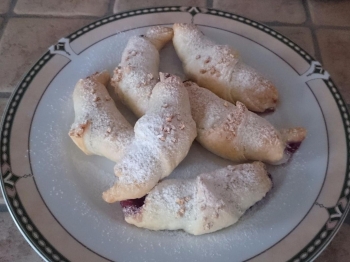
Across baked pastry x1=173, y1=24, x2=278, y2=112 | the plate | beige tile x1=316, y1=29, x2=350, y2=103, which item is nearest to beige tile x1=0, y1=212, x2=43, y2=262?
the plate

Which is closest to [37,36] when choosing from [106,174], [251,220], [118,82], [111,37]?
[111,37]

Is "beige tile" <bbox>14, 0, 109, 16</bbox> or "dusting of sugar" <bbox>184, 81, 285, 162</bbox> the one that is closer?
"dusting of sugar" <bbox>184, 81, 285, 162</bbox>

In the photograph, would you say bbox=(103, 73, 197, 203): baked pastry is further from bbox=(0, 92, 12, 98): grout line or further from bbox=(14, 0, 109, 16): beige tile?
bbox=(14, 0, 109, 16): beige tile

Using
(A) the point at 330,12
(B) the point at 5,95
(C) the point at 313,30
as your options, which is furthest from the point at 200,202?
(A) the point at 330,12

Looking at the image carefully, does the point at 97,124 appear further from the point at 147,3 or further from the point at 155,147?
the point at 147,3

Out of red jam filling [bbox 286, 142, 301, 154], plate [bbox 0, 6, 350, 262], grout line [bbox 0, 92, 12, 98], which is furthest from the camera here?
grout line [bbox 0, 92, 12, 98]

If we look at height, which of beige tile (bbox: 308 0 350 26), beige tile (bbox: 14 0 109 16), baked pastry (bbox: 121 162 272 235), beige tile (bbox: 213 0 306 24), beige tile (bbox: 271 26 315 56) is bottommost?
baked pastry (bbox: 121 162 272 235)

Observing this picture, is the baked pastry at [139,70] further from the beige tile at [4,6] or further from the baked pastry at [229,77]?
the beige tile at [4,6]
